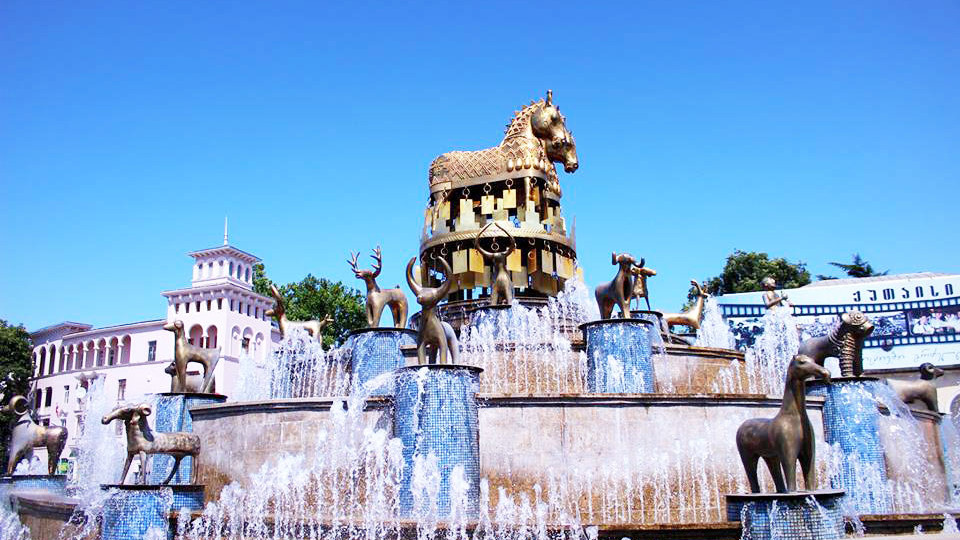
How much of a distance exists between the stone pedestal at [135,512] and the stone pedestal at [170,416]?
168 inches

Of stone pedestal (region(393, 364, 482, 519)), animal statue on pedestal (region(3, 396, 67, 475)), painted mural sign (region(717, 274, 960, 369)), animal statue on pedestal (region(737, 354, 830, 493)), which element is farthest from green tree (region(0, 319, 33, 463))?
animal statue on pedestal (region(737, 354, 830, 493))

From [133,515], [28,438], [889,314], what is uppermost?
[889,314]

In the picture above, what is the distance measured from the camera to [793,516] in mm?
9555

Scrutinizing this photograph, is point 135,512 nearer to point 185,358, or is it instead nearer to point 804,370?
point 185,358

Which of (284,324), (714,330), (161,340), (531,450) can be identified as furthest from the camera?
(161,340)

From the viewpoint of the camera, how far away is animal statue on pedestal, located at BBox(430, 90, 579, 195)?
88.2 feet

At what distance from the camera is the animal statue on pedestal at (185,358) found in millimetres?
18688

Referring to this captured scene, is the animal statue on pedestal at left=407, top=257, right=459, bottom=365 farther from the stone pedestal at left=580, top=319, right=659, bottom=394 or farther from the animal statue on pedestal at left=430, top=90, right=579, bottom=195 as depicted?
the animal statue on pedestal at left=430, top=90, right=579, bottom=195

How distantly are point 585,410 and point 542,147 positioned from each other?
15.2 metres

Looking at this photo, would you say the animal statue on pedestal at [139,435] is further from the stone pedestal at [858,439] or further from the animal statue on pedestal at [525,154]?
the animal statue on pedestal at [525,154]

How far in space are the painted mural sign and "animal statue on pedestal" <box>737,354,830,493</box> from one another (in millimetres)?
23737

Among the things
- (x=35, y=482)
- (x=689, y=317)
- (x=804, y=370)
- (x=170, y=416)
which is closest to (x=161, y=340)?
(x=35, y=482)

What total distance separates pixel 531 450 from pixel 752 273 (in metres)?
40.3

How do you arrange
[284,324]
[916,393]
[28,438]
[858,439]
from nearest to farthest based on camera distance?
1. [858,439]
2. [916,393]
3. [28,438]
4. [284,324]
